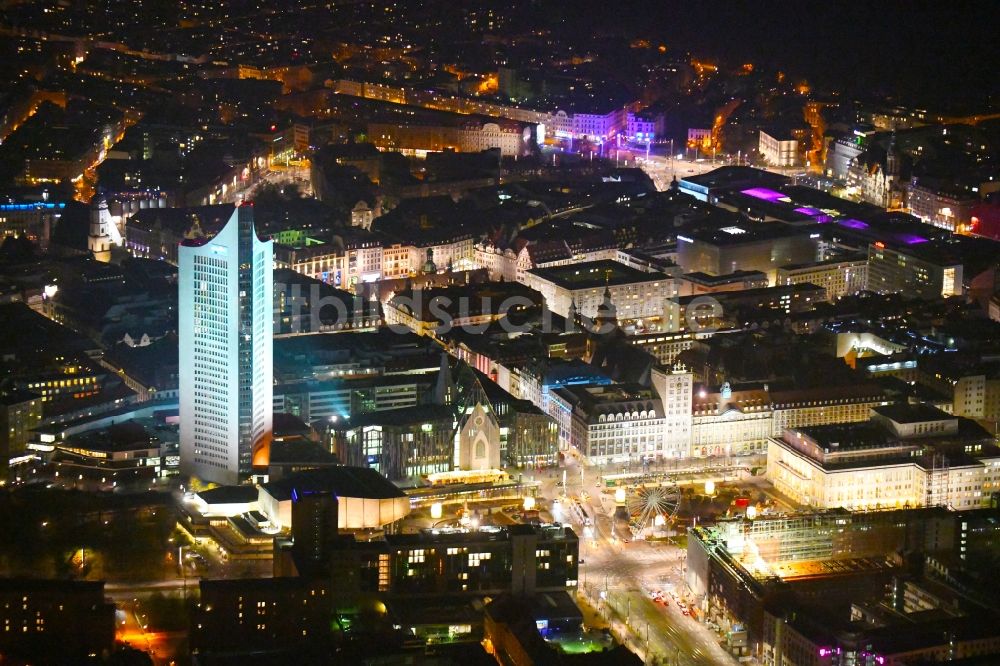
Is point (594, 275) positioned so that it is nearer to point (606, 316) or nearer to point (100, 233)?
point (606, 316)

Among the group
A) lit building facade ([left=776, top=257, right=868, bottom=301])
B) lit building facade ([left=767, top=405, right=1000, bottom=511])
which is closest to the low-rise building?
lit building facade ([left=776, top=257, right=868, bottom=301])

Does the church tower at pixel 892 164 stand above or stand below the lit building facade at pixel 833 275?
above

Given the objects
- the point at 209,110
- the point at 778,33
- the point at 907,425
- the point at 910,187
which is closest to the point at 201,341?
the point at 907,425

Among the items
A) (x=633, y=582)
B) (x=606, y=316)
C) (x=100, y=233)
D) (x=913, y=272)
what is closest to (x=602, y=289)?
(x=606, y=316)

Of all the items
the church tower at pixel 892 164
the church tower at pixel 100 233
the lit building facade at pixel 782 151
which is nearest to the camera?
the church tower at pixel 100 233

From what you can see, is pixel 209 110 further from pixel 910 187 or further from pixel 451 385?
pixel 451 385

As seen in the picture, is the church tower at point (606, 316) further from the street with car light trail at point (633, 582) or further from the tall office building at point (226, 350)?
the tall office building at point (226, 350)

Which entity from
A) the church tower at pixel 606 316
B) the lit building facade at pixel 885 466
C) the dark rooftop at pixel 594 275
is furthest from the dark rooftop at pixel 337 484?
the dark rooftop at pixel 594 275

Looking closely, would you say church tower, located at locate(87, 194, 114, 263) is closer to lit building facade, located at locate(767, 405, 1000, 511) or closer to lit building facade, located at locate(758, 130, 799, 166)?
lit building facade, located at locate(767, 405, 1000, 511)

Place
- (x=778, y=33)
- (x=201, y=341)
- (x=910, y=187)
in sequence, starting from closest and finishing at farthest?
(x=201, y=341), (x=910, y=187), (x=778, y=33)
